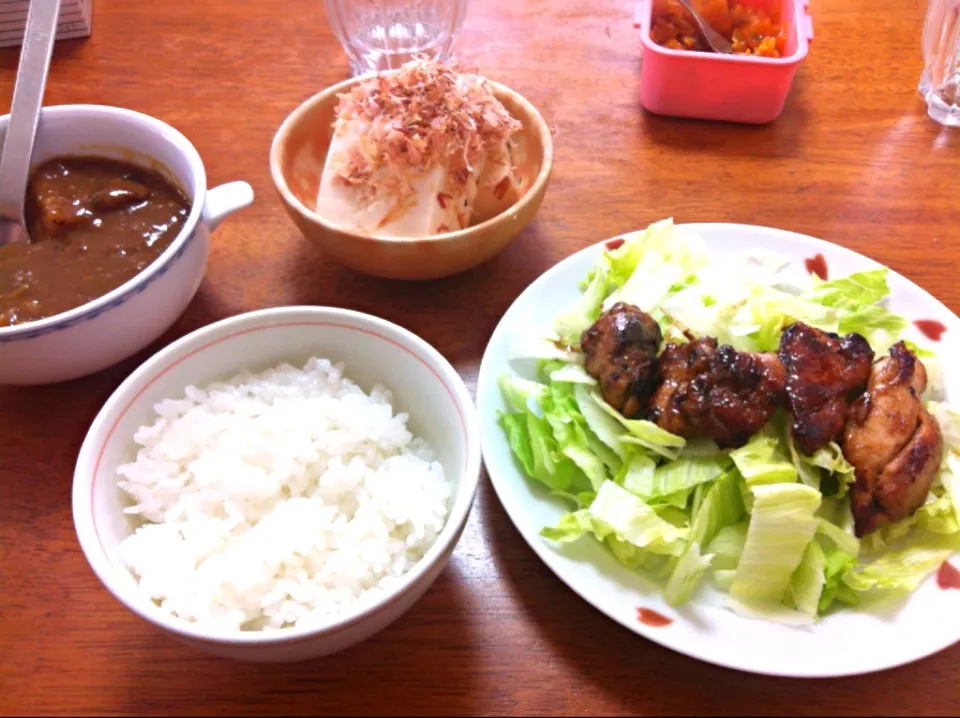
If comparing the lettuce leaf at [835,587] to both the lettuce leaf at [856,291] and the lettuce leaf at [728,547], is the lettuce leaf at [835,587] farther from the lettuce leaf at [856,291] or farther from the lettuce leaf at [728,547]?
the lettuce leaf at [856,291]

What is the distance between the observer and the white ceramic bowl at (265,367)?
103cm

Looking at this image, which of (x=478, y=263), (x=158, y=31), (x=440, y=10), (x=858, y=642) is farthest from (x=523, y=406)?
(x=158, y=31)

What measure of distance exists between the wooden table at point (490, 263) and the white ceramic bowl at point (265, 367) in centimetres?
21

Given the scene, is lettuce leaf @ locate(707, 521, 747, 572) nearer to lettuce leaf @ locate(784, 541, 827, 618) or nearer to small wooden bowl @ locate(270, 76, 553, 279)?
lettuce leaf @ locate(784, 541, 827, 618)

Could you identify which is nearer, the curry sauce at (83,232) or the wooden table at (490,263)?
the wooden table at (490,263)

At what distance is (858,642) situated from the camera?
1211 millimetres

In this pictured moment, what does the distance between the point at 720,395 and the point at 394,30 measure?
5.41 ft

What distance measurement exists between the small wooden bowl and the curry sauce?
27 centimetres

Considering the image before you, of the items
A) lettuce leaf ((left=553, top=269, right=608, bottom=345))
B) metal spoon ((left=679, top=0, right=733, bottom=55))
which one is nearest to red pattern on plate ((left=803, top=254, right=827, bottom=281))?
lettuce leaf ((left=553, top=269, right=608, bottom=345))

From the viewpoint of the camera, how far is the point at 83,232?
5.19 ft

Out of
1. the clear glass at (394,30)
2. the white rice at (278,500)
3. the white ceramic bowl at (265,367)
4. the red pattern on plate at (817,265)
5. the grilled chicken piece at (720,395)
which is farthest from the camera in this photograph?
the clear glass at (394,30)

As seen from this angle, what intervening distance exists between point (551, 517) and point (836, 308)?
0.81 metres

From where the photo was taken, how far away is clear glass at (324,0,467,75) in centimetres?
233

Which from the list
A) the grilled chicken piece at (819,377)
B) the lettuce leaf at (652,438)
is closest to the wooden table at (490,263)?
the lettuce leaf at (652,438)
